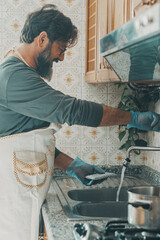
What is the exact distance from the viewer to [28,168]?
1.59 m

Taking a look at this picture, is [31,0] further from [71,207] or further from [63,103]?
[71,207]

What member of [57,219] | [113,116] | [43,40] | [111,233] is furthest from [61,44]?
[111,233]

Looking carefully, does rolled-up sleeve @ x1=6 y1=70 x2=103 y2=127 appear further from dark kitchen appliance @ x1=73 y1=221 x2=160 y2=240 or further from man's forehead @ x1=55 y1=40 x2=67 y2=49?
dark kitchen appliance @ x1=73 y1=221 x2=160 y2=240

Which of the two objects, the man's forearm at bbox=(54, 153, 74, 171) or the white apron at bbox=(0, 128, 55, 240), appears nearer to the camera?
the white apron at bbox=(0, 128, 55, 240)

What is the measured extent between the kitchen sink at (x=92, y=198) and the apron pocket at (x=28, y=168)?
6.6 inches

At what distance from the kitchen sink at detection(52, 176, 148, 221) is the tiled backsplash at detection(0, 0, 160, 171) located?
0.60ft

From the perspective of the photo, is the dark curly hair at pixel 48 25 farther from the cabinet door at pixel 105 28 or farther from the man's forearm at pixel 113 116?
the man's forearm at pixel 113 116

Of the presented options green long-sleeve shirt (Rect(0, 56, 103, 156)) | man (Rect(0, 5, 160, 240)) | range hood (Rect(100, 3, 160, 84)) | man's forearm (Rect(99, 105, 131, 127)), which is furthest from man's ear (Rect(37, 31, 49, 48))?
man's forearm (Rect(99, 105, 131, 127))

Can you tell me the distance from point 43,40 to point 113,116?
1.57 ft

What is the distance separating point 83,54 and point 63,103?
0.91m

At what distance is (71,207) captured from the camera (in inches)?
62.0

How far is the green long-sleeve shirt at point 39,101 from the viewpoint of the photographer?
1.48 m

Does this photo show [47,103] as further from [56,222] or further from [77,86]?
[77,86]

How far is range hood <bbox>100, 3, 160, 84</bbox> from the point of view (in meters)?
0.87
